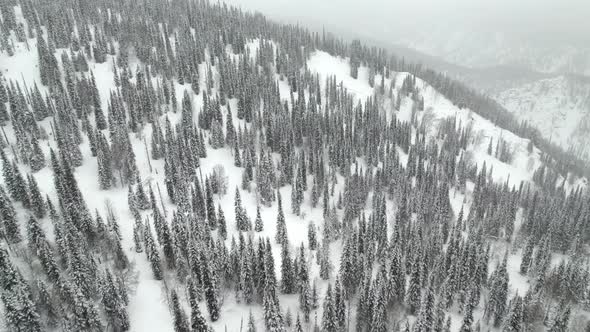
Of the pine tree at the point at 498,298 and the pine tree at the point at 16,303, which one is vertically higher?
the pine tree at the point at 16,303

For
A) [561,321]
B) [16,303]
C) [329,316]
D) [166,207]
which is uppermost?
[16,303]

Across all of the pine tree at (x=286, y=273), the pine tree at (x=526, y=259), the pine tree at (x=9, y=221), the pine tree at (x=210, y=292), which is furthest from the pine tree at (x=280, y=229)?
the pine tree at (x=526, y=259)

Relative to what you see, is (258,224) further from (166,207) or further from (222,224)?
(166,207)

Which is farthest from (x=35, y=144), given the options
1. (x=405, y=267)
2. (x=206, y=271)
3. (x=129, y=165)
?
(x=405, y=267)

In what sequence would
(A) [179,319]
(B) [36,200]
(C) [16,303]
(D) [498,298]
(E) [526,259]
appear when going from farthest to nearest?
(E) [526,259]
(D) [498,298]
(B) [36,200]
(A) [179,319]
(C) [16,303]

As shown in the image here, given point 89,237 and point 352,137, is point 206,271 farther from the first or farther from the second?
point 352,137

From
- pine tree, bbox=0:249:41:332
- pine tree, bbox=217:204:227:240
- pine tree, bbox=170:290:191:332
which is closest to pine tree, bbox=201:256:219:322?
pine tree, bbox=170:290:191:332

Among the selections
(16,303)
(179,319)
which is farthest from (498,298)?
(16,303)

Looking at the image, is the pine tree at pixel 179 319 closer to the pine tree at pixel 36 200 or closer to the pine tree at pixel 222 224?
the pine tree at pixel 222 224

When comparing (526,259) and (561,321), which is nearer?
(561,321)
